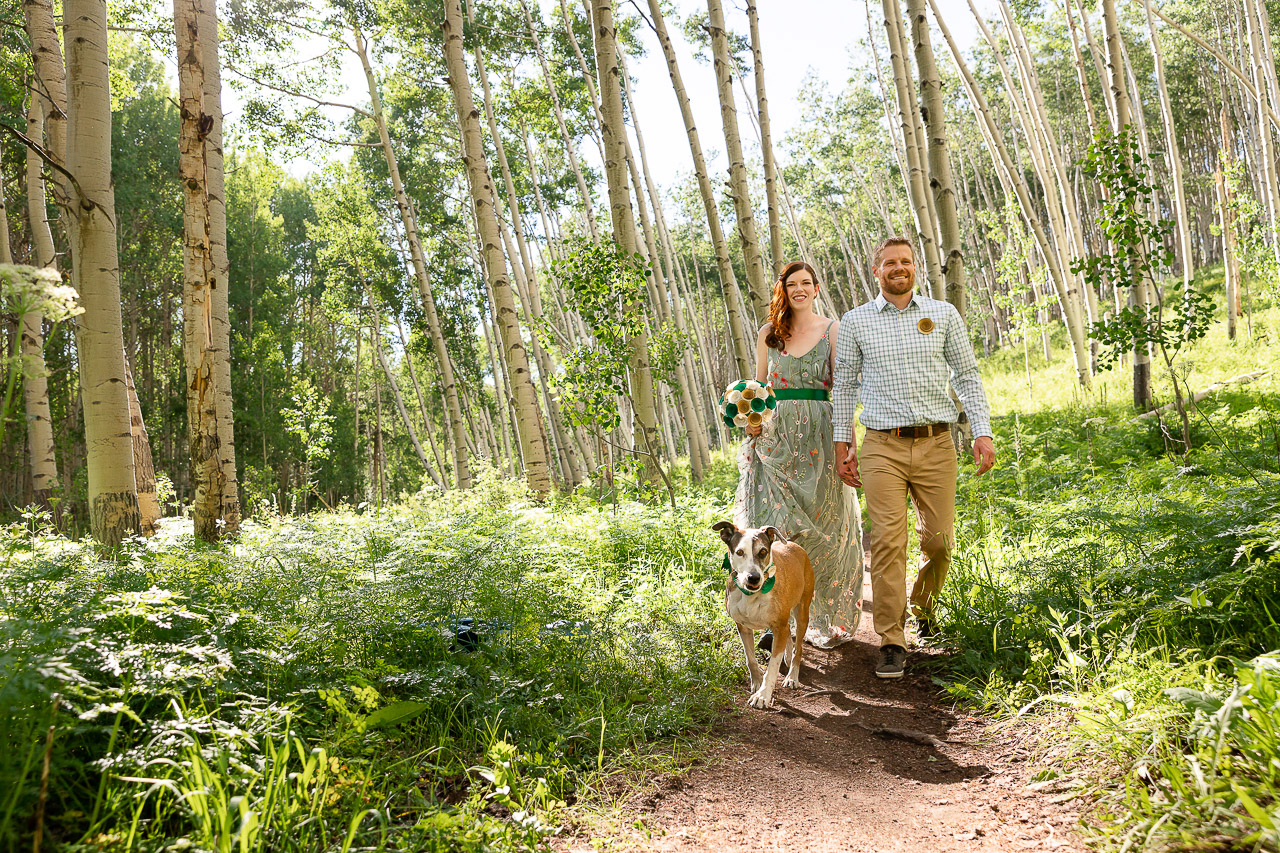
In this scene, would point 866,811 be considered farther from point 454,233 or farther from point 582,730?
point 454,233

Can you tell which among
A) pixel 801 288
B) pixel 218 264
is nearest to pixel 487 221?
pixel 218 264

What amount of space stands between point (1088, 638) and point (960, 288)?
3.89m

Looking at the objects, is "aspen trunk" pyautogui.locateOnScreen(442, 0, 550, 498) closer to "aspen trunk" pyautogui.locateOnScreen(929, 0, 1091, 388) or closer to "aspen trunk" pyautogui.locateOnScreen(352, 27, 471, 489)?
"aspen trunk" pyautogui.locateOnScreen(352, 27, 471, 489)

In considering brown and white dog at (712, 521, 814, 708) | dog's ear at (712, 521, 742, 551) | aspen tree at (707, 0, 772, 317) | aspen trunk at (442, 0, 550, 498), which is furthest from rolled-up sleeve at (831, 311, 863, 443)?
aspen trunk at (442, 0, 550, 498)

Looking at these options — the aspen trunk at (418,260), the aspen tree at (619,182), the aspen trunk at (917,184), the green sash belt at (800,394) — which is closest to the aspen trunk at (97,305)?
the green sash belt at (800,394)

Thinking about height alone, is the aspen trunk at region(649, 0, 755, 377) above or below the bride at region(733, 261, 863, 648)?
above

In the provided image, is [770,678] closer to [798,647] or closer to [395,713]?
[798,647]

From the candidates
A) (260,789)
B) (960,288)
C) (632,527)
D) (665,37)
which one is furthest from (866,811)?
(665,37)

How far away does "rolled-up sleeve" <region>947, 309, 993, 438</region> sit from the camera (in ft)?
13.5

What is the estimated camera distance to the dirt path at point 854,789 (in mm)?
2391

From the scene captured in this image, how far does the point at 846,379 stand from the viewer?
4355 mm

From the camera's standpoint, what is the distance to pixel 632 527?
6.34 meters

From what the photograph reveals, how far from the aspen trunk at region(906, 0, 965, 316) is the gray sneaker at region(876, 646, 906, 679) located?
3.50m

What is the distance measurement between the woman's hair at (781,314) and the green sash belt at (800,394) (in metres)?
0.29
